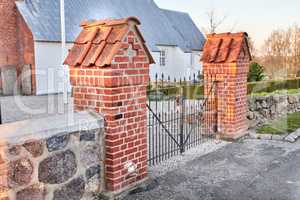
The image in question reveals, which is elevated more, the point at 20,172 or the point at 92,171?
the point at 20,172

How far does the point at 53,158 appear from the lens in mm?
2793

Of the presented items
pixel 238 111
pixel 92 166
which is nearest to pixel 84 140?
pixel 92 166

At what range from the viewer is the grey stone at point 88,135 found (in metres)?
3.08

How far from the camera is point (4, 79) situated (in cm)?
1579

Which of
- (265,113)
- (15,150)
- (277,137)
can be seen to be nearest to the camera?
(15,150)

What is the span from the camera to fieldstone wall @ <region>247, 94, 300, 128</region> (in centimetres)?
788

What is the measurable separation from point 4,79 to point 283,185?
15.1m

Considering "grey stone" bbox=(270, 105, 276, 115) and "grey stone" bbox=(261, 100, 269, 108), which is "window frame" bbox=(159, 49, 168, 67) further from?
"grey stone" bbox=(261, 100, 269, 108)

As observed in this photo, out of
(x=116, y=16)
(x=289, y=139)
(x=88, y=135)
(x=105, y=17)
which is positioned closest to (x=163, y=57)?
(x=116, y=16)

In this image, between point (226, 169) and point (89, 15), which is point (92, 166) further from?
point (89, 15)

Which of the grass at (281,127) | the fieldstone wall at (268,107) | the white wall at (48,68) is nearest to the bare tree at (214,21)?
the white wall at (48,68)

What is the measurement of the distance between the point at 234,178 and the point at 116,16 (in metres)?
18.0

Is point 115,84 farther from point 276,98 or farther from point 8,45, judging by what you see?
point 8,45

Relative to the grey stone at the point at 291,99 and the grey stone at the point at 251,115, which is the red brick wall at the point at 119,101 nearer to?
the grey stone at the point at 251,115
